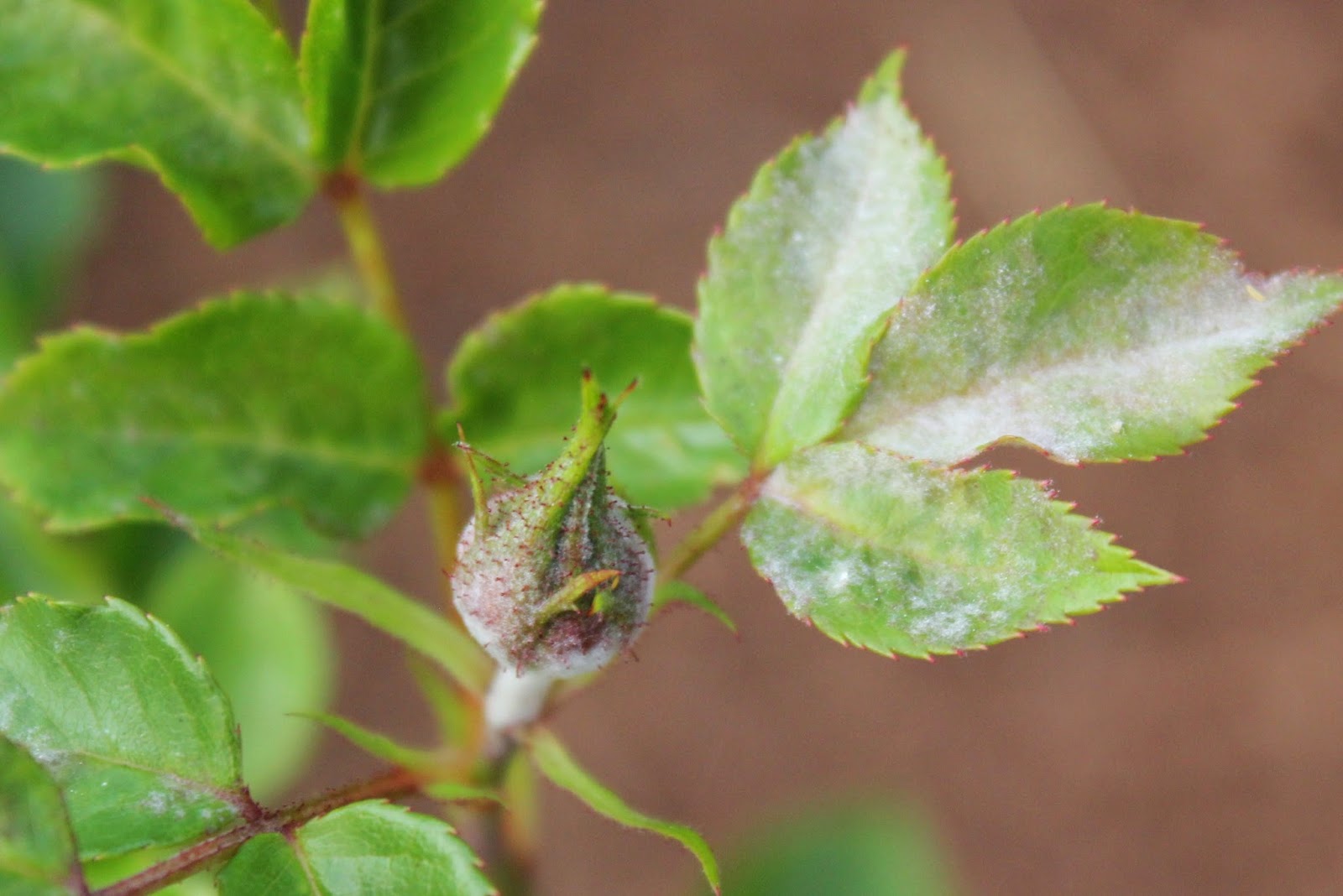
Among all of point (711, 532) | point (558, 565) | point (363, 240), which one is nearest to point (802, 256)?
point (711, 532)

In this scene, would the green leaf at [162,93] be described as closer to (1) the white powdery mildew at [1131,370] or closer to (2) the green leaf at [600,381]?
(2) the green leaf at [600,381]

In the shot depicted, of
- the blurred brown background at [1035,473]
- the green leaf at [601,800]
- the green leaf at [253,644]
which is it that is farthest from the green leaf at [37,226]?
the green leaf at [601,800]

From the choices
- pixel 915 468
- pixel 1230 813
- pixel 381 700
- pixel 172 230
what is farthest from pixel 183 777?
pixel 1230 813

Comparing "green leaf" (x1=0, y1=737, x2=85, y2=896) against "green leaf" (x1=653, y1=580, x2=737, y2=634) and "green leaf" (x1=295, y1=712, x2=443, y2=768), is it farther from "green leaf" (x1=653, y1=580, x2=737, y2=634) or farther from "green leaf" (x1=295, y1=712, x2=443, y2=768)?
"green leaf" (x1=653, y1=580, x2=737, y2=634)

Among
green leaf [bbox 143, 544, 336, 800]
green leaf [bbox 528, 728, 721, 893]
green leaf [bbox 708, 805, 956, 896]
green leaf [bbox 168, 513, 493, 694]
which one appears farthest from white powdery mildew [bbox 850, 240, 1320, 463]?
green leaf [bbox 708, 805, 956, 896]

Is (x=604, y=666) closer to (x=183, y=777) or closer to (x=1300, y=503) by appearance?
(x=183, y=777)

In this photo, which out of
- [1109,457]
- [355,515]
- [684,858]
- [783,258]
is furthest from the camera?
[684,858]
